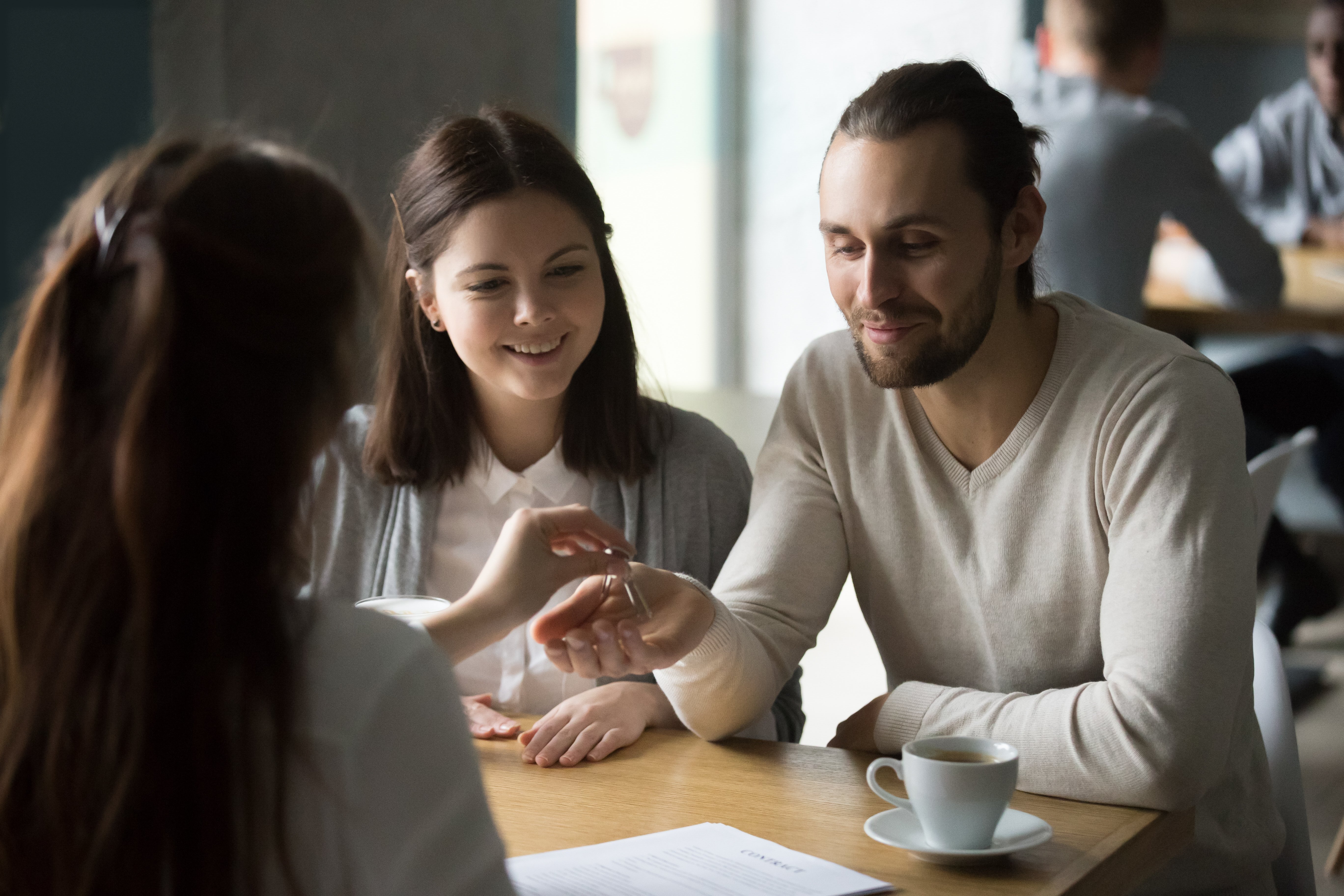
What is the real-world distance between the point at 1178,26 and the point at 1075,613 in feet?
8.46

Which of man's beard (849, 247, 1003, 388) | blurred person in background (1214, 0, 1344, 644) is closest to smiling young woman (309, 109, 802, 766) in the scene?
man's beard (849, 247, 1003, 388)

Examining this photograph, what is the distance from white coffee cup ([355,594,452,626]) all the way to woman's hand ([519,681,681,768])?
6.2 inches

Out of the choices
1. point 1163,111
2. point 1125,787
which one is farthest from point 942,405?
point 1163,111

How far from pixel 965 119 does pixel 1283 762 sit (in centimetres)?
77

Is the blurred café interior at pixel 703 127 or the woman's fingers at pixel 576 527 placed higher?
the blurred café interior at pixel 703 127

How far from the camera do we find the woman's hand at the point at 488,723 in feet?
4.31

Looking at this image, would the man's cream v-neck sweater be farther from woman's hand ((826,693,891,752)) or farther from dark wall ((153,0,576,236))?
dark wall ((153,0,576,236))

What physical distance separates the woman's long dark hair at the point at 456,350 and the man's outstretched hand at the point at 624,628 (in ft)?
1.26

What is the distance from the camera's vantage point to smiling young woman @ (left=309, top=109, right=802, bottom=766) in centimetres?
160

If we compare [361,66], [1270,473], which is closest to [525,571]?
[1270,473]

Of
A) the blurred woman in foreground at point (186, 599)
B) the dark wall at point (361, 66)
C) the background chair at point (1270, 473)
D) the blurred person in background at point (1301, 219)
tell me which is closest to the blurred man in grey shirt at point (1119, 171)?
the blurred person in background at point (1301, 219)

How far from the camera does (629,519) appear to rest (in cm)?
166

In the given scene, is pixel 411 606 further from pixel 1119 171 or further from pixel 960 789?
pixel 1119 171

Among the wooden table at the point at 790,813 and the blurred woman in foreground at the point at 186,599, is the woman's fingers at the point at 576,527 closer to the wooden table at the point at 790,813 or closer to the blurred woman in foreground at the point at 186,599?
the wooden table at the point at 790,813
